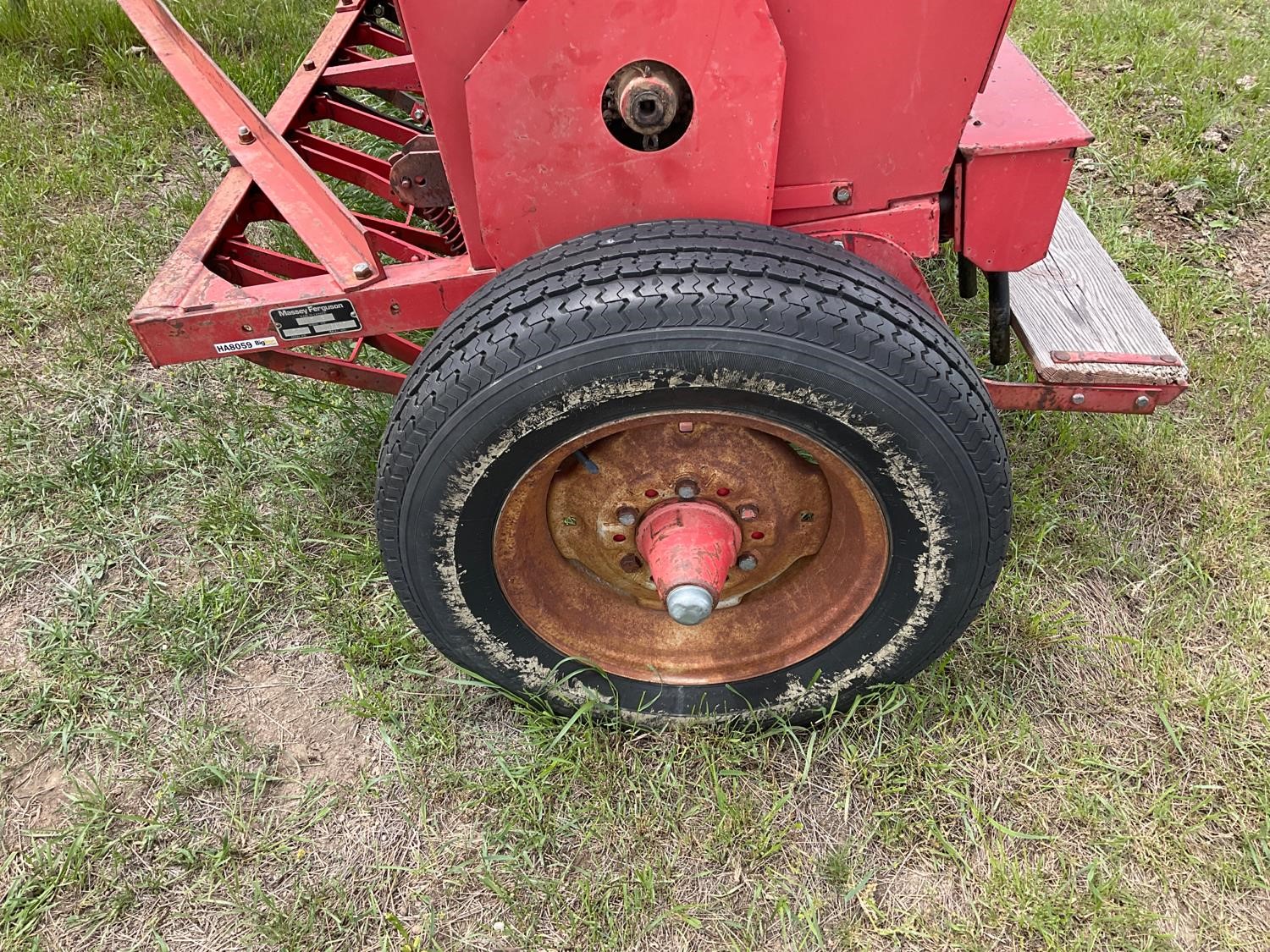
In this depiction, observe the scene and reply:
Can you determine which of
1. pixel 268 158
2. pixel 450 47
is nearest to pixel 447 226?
pixel 268 158

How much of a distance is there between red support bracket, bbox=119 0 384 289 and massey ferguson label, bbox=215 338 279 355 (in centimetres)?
19

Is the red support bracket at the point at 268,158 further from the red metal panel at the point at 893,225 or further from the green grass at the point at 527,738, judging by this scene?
the red metal panel at the point at 893,225

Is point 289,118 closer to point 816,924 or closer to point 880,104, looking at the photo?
point 880,104

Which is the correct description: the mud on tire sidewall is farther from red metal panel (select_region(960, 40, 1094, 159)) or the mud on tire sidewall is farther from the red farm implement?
red metal panel (select_region(960, 40, 1094, 159))

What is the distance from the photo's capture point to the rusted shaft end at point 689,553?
175 cm

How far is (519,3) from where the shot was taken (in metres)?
1.50

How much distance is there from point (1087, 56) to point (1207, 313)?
5.71ft

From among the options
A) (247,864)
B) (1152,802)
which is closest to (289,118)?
(247,864)

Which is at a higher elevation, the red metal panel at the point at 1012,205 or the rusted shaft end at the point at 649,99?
the rusted shaft end at the point at 649,99

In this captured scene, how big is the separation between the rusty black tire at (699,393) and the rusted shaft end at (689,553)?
0.69 feet

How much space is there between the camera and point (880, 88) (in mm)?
1599

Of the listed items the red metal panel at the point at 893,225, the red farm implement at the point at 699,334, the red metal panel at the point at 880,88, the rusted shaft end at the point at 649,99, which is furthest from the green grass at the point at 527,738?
the rusted shaft end at the point at 649,99

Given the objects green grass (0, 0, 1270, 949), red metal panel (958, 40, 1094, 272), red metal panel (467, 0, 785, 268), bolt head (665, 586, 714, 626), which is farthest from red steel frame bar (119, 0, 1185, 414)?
bolt head (665, 586, 714, 626)

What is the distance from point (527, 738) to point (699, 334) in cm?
101
